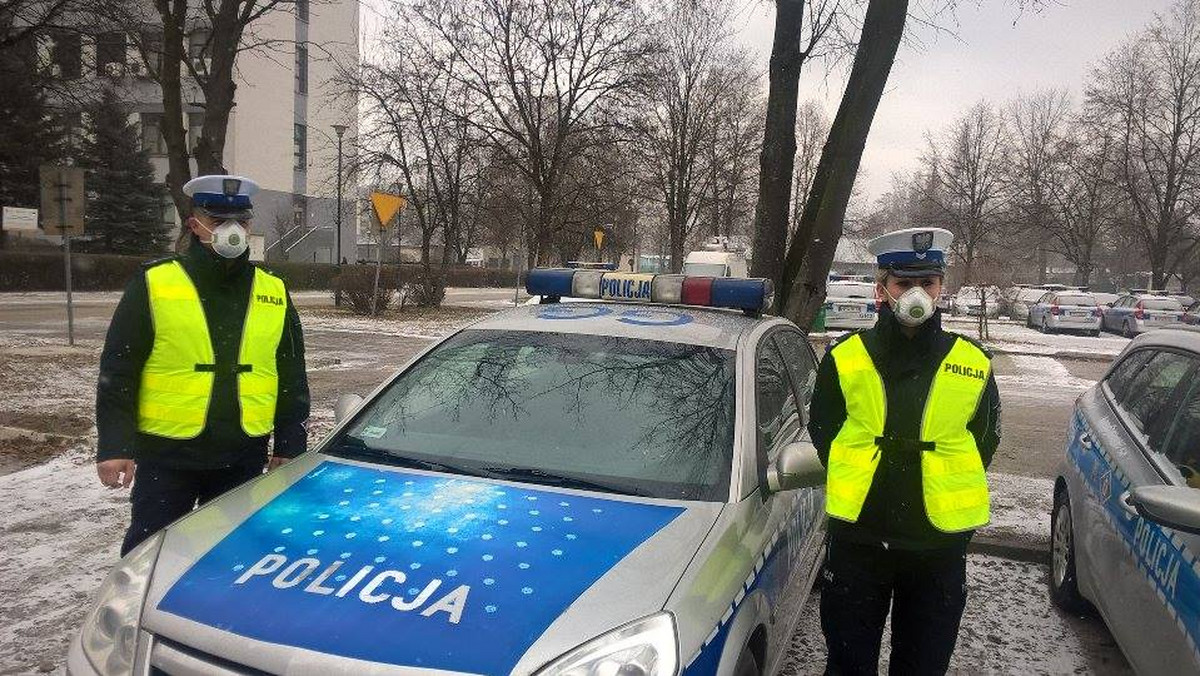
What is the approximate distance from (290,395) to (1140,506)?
3052 mm

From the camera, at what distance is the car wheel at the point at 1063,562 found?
14.1 feet

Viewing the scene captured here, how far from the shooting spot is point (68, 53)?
15758 mm

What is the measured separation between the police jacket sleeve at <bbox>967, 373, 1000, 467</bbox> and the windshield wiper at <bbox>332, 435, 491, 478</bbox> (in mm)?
1606

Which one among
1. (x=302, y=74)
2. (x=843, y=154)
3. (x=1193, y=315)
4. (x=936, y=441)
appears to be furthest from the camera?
(x=302, y=74)

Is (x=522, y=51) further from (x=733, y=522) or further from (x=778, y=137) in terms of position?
(x=733, y=522)

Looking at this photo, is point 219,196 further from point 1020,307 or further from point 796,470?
point 1020,307

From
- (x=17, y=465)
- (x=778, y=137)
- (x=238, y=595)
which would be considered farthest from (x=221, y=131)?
(x=238, y=595)

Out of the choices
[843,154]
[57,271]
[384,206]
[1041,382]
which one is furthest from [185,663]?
[57,271]

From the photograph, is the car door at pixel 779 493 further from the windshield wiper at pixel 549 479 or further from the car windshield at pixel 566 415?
the windshield wiper at pixel 549 479

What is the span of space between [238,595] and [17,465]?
5625mm

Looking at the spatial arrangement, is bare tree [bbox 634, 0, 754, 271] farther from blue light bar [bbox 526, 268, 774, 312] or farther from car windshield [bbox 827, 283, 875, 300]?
blue light bar [bbox 526, 268, 774, 312]

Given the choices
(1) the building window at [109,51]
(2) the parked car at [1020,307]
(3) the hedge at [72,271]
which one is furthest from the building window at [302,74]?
(2) the parked car at [1020,307]

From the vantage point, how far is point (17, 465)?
642cm

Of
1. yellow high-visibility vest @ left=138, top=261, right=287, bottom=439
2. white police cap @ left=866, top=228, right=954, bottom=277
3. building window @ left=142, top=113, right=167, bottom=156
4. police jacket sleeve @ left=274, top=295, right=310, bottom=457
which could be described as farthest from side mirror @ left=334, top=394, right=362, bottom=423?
building window @ left=142, top=113, right=167, bottom=156
